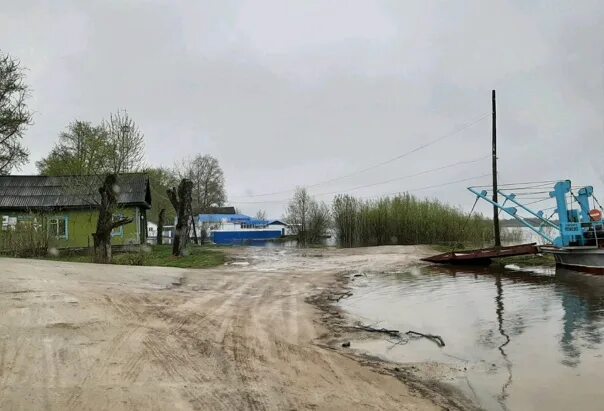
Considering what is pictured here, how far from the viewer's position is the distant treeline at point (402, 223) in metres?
42.5

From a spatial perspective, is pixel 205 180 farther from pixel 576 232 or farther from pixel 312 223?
pixel 576 232

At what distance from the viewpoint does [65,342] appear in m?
6.59

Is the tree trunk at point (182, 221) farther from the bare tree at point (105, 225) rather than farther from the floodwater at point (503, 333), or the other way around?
the floodwater at point (503, 333)

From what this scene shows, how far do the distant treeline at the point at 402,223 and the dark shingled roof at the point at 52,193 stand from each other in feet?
55.2

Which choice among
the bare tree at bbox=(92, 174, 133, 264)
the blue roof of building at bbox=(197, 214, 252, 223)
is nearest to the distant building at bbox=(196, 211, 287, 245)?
the blue roof of building at bbox=(197, 214, 252, 223)

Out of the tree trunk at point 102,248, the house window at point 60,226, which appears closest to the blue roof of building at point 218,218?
the house window at point 60,226

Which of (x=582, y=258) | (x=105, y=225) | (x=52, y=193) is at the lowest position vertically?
(x=582, y=258)

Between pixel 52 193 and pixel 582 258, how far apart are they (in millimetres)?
31974

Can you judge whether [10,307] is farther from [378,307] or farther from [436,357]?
[378,307]

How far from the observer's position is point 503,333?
911 centimetres

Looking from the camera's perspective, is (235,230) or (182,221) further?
(235,230)

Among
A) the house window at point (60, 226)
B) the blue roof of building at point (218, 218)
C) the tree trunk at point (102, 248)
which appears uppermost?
the blue roof of building at point (218, 218)

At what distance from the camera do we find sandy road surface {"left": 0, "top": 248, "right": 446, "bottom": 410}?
5008 mm

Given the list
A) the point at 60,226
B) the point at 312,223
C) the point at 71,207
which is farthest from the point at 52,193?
the point at 312,223
